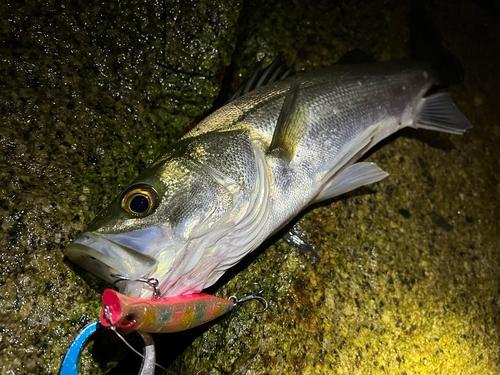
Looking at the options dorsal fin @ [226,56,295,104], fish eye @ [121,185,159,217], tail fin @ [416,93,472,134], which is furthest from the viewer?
tail fin @ [416,93,472,134]

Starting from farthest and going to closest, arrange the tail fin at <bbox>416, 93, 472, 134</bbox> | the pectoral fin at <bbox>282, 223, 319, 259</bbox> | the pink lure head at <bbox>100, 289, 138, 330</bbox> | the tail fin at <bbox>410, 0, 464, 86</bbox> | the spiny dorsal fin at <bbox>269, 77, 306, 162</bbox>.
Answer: the tail fin at <bbox>410, 0, 464, 86</bbox>
the tail fin at <bbox>416, 93, 472, 134</bbox>
the pectoral fin at <bbox>282, 223, 319, 259</bbox>
the spiny dorsal fin at <bbox>269, 77, 306, 162</bbox>
the pink lure head at <bbox>100, 289, 138, 330</bbox>

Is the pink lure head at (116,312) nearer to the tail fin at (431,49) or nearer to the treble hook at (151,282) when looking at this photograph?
the treble hook at (151,282)

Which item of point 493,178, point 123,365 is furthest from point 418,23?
point 123,365

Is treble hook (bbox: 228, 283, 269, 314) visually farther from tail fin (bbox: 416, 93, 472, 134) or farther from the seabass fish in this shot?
tail fin (bbox: 416, 93, 472, 134)

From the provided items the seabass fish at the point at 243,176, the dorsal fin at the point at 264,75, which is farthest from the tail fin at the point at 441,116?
the dorsal fin at the point at 264,75

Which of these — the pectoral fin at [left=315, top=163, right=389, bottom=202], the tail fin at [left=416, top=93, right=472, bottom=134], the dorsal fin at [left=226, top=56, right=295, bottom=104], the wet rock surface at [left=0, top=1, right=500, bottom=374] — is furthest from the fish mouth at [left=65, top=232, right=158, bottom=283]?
the tail fin at [left=416, top=93, right=472, bottom=134]
